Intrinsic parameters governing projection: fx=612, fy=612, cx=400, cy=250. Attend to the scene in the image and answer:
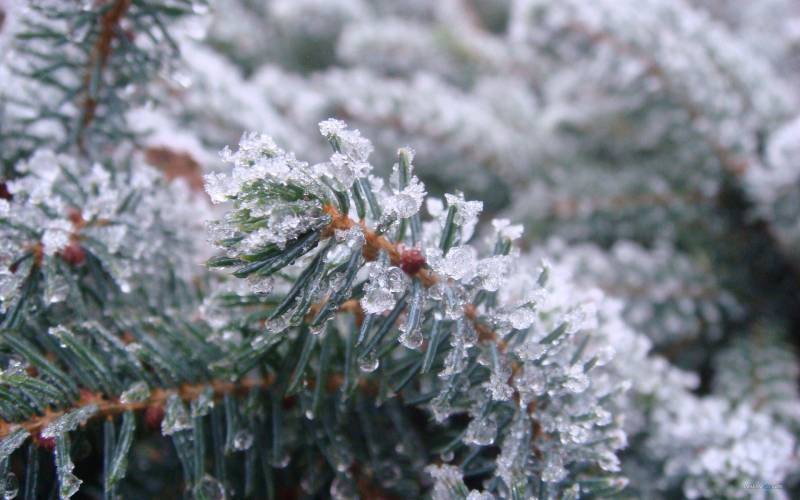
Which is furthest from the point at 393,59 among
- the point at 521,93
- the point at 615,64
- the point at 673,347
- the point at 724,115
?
the point at 673,347

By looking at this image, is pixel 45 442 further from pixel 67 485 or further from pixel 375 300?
pixel 375 300

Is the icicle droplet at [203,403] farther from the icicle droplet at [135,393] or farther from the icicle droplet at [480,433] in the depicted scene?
the icicle droplet at [480,433]

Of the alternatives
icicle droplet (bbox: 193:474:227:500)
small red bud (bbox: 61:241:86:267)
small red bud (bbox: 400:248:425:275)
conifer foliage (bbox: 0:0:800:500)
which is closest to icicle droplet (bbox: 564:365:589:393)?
conifer foliage (bbox: 0:0:800:500)

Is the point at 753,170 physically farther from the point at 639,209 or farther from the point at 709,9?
the point at 709,9

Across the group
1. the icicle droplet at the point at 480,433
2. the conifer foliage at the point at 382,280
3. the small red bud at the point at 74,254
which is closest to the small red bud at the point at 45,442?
the conifer foliage at the point at 382,280

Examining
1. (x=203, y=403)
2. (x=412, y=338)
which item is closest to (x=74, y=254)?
A: (x=203, y=403)

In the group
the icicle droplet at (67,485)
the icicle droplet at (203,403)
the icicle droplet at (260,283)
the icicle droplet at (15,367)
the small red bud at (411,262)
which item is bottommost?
the icicle droplet at (67,485)

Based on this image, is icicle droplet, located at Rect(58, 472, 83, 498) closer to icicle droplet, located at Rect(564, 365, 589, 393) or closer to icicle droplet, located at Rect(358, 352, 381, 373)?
icicle droplet, located at Rect(358, 352, 381, 373)
